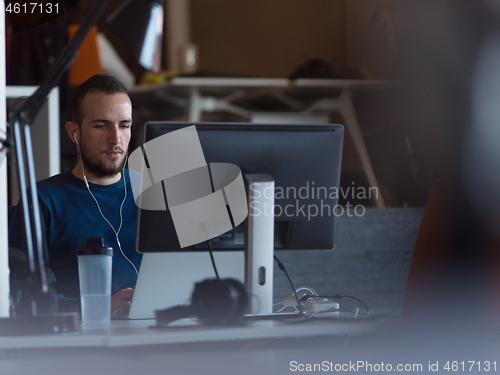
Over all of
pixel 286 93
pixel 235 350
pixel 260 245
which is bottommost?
pixel 235 350

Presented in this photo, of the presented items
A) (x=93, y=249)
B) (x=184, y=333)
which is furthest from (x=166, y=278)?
(x=184, y=333)

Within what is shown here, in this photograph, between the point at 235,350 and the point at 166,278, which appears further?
the point at 166,278

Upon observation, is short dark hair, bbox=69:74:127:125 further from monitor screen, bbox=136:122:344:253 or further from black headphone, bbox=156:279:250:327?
black headphone, bbox=156:279:250:327

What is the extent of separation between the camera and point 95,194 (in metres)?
1.57

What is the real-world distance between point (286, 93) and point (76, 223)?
2.10 m

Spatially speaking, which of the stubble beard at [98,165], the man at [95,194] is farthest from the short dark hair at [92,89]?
the stubble beard at [98,165]

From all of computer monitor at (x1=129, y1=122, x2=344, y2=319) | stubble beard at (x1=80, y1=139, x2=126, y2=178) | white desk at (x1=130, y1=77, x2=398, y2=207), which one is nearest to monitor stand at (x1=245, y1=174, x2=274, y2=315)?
computer monitor at (x1=129, y1=122, x2=344, y2=319)

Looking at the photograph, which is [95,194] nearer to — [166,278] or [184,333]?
[166,278]

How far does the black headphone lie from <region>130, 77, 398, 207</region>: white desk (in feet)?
7.55

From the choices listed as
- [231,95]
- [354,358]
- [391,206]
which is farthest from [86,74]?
[354,358]

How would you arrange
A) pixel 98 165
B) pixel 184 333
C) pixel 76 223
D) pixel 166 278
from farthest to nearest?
1. pixel 98 165
2. pixel 76 223
3. pixel 166 278
4. pixel 184 333

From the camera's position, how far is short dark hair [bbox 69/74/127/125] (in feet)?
5.40

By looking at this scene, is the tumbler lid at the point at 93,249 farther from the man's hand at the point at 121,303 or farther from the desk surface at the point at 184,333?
the man's hand at the point at 121,303

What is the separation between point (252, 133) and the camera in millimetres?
1022
